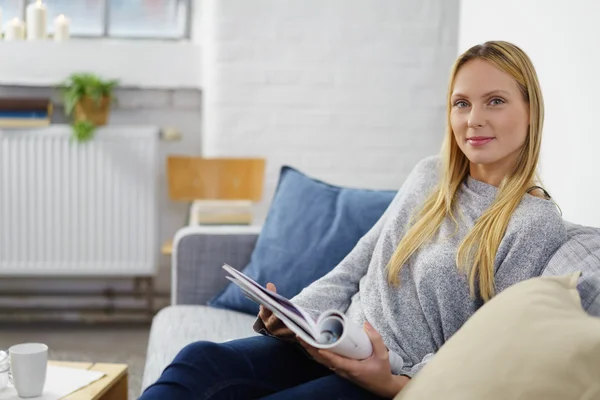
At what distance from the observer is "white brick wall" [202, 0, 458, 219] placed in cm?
338

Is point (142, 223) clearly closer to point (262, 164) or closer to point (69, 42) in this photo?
point (262, 164)

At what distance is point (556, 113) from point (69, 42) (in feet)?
7.91

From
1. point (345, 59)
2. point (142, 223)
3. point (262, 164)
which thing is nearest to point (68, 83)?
point (142, 223)

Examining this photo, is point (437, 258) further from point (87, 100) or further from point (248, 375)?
point (87, 100)

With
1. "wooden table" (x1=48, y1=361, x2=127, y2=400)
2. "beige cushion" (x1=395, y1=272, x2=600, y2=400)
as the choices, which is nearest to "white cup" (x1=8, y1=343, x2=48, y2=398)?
"wooden table" (x1=48, y1=361, x2=127, y2=400)

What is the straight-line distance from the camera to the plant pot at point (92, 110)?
3504 millimetres

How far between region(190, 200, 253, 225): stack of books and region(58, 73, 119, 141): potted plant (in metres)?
0.56

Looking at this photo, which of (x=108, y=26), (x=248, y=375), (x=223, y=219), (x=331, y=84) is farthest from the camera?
(x=108, y=26)

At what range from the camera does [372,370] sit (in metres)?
1.23

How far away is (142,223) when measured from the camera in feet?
11.6

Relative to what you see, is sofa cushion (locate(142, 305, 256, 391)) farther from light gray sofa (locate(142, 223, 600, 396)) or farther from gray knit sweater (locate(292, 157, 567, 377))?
gray knit sweater (locate(292, 157, 567, 377))

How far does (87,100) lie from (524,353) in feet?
9.47

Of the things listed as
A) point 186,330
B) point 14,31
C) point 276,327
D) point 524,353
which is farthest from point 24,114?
point 524,353

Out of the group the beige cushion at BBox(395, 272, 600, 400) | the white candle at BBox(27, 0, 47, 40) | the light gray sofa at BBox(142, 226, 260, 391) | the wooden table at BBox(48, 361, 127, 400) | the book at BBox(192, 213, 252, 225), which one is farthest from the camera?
the white candle at BBox(27, 0, 47, 40)
